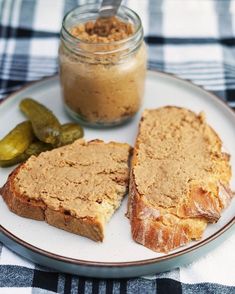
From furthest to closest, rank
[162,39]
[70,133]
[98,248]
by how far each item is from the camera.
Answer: [162,39] < [70,133] < [98,248]

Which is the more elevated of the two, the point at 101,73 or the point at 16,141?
the point at 101,73

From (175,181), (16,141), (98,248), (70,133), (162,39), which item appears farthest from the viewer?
(162,39)

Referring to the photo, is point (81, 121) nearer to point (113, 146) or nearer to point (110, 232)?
point (113, 146)

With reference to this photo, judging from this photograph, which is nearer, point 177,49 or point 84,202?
point 84,202

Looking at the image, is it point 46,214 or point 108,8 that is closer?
point 46,214

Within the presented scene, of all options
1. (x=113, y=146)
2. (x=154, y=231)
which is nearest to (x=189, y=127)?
(x=113, y=146)

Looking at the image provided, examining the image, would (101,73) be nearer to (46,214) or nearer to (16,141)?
(16,141)

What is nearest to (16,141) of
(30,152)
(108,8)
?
(30,152)
